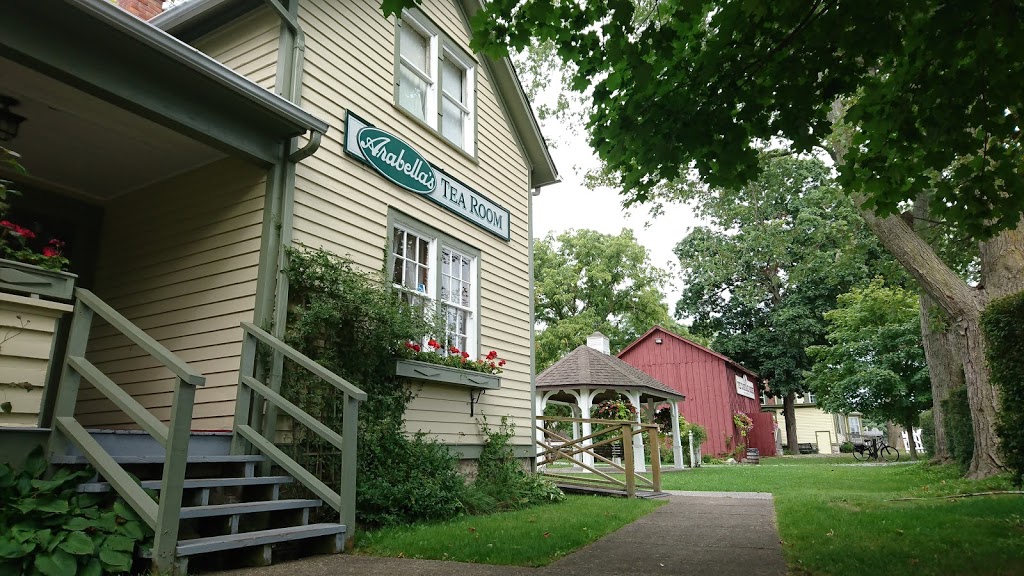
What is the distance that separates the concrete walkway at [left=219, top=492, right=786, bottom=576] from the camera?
166 inches

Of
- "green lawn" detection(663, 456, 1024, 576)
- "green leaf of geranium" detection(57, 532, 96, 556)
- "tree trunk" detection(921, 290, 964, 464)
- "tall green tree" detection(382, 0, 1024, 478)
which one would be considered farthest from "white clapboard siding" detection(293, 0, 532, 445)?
"tree trunk" detection(921, 290, 964, 464)

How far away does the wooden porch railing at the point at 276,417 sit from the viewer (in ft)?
16.7

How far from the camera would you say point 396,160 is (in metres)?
7.80

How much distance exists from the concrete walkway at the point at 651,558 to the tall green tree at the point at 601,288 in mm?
29041

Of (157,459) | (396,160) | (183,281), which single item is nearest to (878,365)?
(396,160)

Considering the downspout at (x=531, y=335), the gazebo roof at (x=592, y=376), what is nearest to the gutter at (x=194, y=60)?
the downspout at (x=531, y=335)

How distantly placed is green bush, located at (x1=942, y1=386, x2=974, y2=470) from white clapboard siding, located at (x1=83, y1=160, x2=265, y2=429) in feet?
39.6

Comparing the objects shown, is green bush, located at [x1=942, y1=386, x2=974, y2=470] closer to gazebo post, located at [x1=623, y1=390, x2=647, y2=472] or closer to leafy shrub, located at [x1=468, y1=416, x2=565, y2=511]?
gazebo post, located at [x1=623, y1=390, x2=647, y2=472]

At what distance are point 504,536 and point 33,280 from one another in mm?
3987

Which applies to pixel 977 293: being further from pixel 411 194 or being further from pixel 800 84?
pixel 411 194

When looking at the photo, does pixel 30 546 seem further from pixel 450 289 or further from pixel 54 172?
pixel 450 289

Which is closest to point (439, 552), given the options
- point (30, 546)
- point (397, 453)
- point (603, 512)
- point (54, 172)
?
point (397, 453)

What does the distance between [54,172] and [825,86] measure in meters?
7.61

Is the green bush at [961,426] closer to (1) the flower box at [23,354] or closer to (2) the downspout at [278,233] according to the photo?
(2) the downspout at [278,233]
